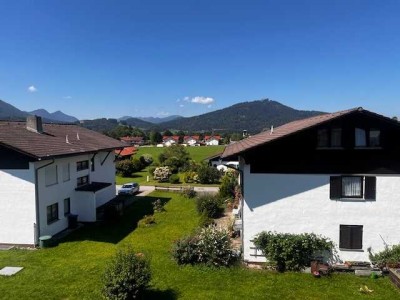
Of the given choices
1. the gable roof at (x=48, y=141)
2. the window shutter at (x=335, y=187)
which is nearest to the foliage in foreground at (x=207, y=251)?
the window shutter at (x=335, y=187)

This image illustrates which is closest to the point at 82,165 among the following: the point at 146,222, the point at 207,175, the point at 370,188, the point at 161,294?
the point at 146,222

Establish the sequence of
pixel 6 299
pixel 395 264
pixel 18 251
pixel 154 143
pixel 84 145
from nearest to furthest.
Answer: pixel 6 299
pixel 395 264
pixel 18 251
pixel 84 145
pixel 154 143

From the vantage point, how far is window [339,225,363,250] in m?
15.5

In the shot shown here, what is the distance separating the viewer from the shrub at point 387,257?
14656 millimetres

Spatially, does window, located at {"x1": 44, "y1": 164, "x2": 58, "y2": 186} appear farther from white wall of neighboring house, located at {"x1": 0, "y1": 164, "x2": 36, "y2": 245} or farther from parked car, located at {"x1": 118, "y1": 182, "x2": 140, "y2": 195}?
parked car, located at {"x1": 118, "y1": 182, "x2": 140, "y2": 195}

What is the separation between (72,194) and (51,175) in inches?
132

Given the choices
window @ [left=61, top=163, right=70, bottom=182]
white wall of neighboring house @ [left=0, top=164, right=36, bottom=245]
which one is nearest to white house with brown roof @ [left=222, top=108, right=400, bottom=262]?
white wall of neighboring house @ [left=0, top=164, right=36, bottom=245]

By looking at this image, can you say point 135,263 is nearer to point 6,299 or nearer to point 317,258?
point 6,299

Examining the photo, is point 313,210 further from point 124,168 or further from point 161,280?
point 124,168

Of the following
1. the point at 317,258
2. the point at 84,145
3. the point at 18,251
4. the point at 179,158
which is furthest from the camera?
the point at 179,158

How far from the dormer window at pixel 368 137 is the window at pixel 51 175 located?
16.8 metres

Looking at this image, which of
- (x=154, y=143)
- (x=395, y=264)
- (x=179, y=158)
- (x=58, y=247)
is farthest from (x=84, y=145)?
(x=154, y=143)

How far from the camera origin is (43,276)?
48.0 ft

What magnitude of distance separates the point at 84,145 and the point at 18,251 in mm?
9718
